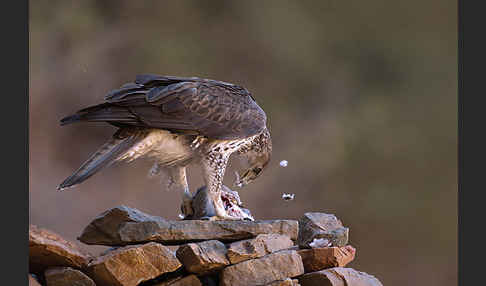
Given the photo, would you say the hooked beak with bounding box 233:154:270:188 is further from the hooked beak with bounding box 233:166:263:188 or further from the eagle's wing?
the eagle's wing

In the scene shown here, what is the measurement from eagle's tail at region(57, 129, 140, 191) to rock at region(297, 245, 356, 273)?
4.45 ft

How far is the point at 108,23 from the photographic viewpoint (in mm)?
7211

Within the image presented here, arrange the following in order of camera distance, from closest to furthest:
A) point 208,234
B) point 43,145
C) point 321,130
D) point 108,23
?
point 208,234 < point 43,145 < point 108,23 < point 321,130

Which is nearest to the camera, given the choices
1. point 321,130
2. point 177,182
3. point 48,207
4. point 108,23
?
point 177,182

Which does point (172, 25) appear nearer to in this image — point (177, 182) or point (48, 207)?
point (48, 207)

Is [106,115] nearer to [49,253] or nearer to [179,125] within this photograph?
[179,125]

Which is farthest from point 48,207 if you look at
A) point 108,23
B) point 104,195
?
point 108,23

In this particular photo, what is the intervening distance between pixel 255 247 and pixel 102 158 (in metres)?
1.05

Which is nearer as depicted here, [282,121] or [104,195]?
[104,195]

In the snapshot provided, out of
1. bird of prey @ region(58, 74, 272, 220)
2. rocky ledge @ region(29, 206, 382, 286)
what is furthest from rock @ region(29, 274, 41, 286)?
bird of prey @ region(58, 74, 272, 220)

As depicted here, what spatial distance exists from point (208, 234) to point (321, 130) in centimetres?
400

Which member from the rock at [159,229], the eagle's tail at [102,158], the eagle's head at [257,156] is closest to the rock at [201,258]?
the rock at [159,229]

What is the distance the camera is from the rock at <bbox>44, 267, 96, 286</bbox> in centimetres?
351

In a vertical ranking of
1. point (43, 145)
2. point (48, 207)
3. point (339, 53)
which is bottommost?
point (48, 207)
